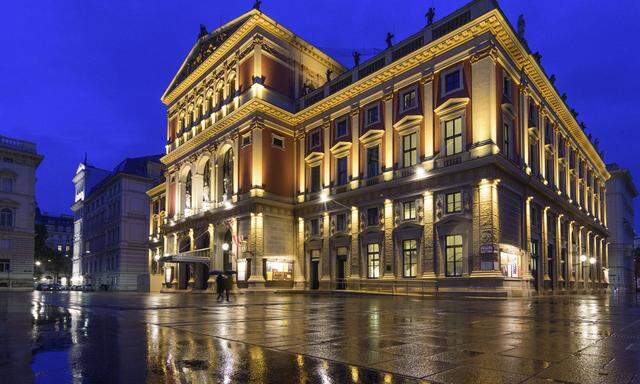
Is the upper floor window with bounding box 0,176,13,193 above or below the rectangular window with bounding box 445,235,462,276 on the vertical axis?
above

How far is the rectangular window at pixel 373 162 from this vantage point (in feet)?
130

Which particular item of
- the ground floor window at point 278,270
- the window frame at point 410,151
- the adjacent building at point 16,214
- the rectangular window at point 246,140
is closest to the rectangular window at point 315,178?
the rectangular window at point 246,140

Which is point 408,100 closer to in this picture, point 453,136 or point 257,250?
point 453,136

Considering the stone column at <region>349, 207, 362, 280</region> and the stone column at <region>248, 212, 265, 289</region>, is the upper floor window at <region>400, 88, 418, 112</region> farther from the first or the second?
the stone column at <region>248, 212, 265, 289</region>

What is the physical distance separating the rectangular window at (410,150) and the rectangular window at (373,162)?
2829 millimetres

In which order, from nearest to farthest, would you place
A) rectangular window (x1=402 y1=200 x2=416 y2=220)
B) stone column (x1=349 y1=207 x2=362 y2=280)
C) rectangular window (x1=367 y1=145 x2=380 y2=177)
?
1. rectangular window (x1=402 y1=200 x2=416 y2=220)
2. stone column (x1=349 y1=207 x2=362 y2=280)
3. rectangular window (x1=367 y1=145 x2=380 y2=177)

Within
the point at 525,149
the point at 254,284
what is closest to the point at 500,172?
the point at 525,149

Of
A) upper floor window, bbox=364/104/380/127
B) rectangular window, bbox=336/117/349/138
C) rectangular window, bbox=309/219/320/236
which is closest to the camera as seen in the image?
upper floor window, bbox=364/104/380/127

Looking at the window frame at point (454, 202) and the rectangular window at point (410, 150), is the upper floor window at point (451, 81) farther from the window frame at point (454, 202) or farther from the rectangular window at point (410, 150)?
the window frame at point (454, 202)

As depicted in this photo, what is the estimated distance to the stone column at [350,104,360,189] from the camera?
1601 inches

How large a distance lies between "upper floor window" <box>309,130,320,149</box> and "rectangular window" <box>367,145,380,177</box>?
21.7 ft

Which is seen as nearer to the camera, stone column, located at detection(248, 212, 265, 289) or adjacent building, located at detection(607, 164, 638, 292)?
stone column, located at detection(248, 212, 265, 289)

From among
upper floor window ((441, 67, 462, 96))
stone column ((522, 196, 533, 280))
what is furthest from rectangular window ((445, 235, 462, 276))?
upper floor window ((441, 67, 462, 96))

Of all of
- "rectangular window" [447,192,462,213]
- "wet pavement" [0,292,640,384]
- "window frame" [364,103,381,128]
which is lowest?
"wet pavement" [0,292,640,384]
